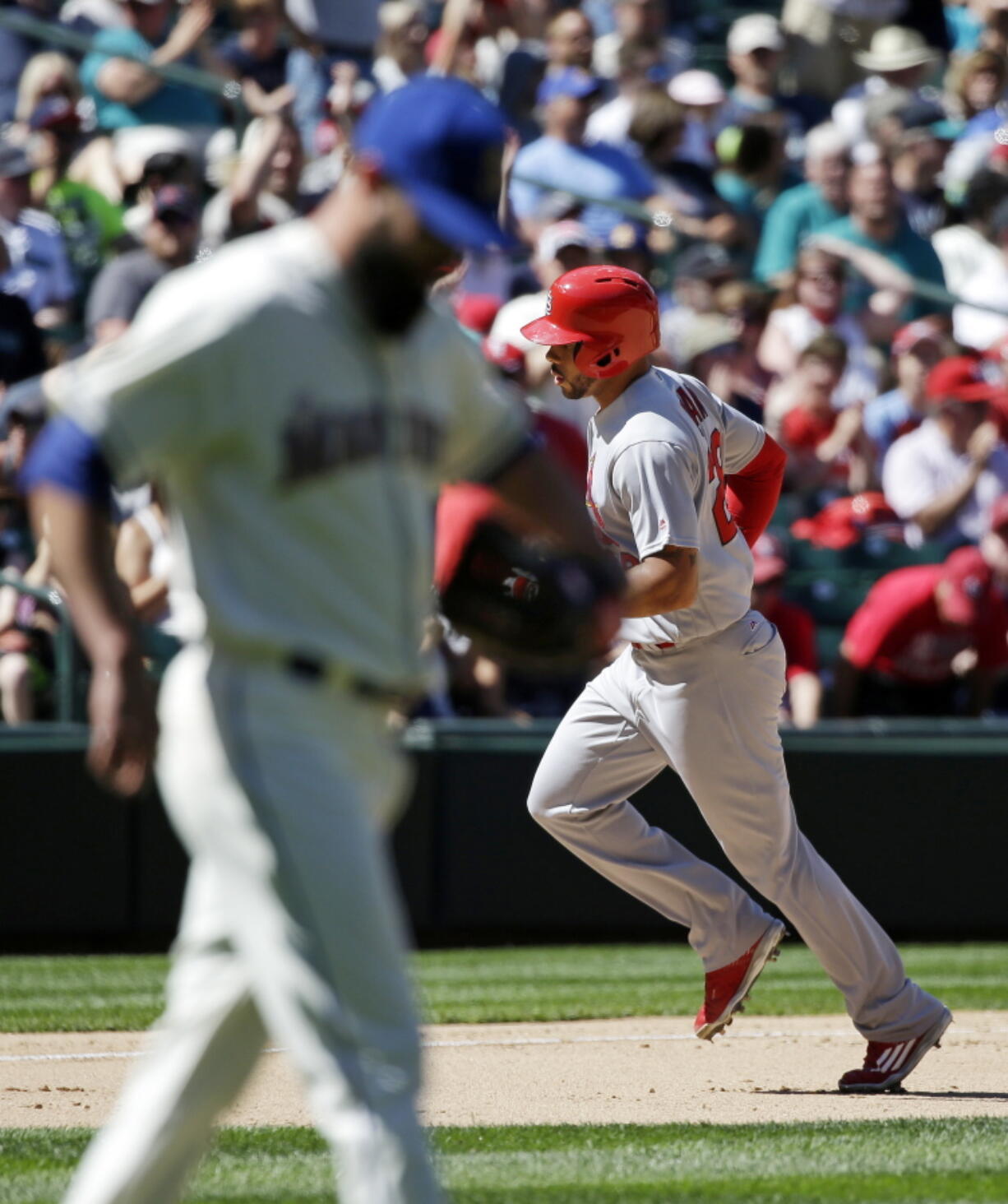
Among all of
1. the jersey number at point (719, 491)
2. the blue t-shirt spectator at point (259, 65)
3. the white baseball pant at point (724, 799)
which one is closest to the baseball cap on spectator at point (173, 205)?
the blue t-shirt spectator at point (259, 65)

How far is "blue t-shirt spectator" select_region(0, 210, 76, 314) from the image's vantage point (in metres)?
11.2

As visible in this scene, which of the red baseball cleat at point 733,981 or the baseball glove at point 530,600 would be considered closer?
the baseball glove at point 530,600

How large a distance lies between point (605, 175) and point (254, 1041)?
411 inches

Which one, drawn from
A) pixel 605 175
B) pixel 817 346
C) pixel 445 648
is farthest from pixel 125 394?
pixel 605 175

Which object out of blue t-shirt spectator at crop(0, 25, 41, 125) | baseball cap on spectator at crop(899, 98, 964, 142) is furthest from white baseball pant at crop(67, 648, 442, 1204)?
baseball cap on spectator at crop(899, 98, 964, 142)

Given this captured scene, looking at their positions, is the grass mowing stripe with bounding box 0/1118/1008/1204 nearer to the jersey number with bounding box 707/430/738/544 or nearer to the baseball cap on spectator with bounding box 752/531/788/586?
the jersey number with bounding box 707/430/738/544

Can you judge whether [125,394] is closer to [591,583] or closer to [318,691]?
[318,691]

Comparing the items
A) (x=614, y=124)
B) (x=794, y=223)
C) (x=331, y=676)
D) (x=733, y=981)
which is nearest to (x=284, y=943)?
(x=331, y=676)

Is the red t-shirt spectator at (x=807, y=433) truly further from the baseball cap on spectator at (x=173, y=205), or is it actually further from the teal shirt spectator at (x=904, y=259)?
the baseball cap on spectator at (x=173, y=205)

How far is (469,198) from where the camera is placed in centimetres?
296

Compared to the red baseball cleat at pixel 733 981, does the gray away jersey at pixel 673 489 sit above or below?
above

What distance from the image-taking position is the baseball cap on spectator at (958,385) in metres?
11.2

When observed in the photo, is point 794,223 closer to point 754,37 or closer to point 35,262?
point 754,37

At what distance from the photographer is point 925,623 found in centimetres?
1027
